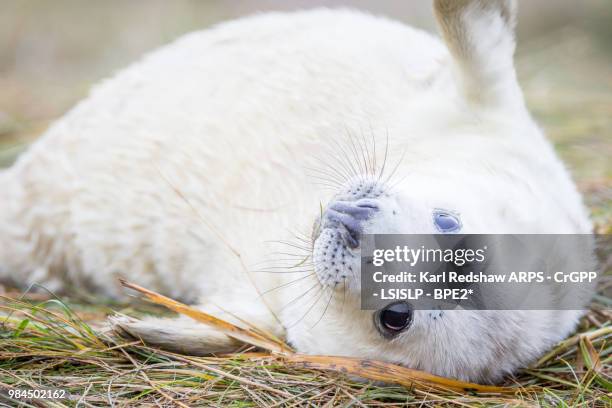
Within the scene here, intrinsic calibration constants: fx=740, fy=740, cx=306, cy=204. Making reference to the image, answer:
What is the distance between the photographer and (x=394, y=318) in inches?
86.6

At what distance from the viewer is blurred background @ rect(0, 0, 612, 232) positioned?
4566 mm

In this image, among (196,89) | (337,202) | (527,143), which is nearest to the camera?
(337,202)

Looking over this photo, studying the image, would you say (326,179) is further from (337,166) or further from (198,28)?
(198,28)

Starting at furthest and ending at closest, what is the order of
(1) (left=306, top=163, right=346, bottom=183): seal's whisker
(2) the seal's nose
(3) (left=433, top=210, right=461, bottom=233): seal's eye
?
(1) (left=306, top=163, right=346, bottom=183): seal's whisker < (3) (left=433, top=210, right=461, bottom=233): seal's eye < (2) the seal's nose

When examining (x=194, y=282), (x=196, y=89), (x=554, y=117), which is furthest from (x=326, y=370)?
(x=554, y=117)

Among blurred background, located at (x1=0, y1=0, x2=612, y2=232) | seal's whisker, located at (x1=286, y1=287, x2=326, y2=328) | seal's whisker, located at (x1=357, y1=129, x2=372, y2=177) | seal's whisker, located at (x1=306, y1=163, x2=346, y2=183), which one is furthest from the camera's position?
blurred background, located at (x1=0, y1=0, x2=612, y2=232)

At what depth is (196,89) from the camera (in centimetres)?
328

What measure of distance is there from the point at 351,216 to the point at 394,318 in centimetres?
35

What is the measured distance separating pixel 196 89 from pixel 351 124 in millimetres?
776

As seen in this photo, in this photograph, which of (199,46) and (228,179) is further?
(199,46)

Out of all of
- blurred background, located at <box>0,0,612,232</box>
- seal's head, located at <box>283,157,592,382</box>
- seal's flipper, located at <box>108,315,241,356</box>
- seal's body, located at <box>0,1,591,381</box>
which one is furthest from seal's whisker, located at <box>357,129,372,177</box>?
blurred background, located at <box>0,0,612,232</box>

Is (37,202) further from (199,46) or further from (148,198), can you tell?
(199,46)

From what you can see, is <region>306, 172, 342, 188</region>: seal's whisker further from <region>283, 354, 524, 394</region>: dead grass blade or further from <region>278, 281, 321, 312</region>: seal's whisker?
<region>283, 354, 524, 394</region>: dead grass blade

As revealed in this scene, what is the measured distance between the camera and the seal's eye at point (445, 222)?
2221mm
